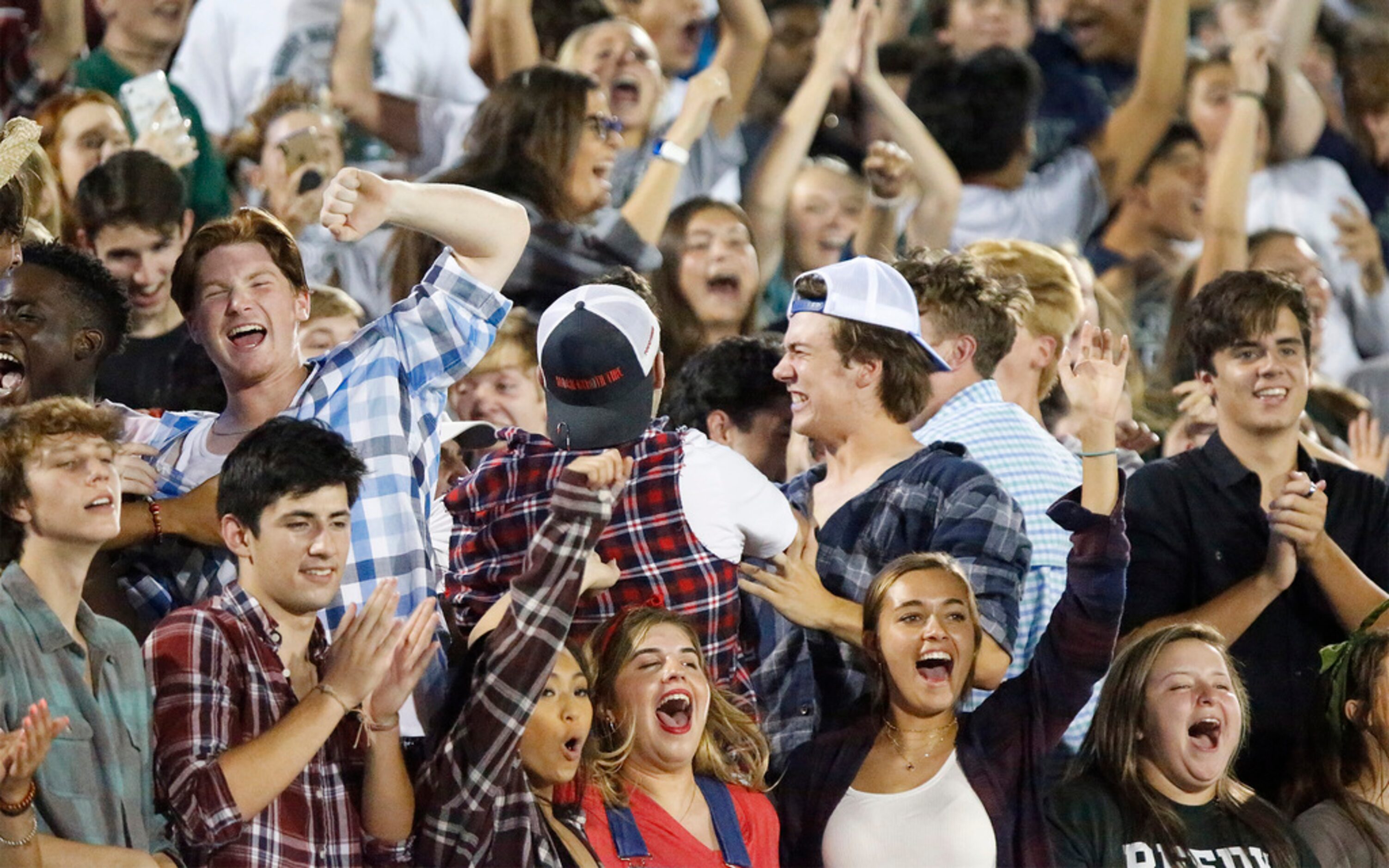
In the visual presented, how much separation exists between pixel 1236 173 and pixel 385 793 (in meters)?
4.29

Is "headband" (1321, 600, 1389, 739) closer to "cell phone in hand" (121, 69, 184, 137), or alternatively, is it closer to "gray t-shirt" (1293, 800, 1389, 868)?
"gray t-shirt" (1293, 800, 1389, 868)

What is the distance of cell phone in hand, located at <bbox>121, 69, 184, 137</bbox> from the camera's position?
17.1 ft

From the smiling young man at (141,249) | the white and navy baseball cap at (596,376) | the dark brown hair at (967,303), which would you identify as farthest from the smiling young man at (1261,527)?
the smiling young man at (141,249)

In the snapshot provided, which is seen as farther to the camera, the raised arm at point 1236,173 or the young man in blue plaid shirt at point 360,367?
the raised arm at point 1236,173

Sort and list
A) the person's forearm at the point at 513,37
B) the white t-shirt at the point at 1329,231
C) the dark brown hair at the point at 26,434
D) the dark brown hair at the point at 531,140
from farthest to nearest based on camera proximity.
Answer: the white t-shirt at the point at 1329,231, the person's forearm at the point at 513,37, the dark brown hair at the point at 531,140, the dark brown hair at the point at 26,434

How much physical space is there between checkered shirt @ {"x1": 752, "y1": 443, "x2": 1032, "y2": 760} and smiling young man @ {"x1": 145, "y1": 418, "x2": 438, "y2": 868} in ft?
2.58

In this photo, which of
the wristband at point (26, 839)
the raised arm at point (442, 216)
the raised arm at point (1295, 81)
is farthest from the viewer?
the raised arm at point (1295, 81)

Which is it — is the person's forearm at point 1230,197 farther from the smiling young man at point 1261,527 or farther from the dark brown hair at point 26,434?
the dark brown hair at point 26,434

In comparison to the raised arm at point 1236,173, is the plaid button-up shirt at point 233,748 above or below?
below

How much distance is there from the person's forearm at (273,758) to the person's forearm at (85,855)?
0.17 m

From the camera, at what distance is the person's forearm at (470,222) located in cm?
349

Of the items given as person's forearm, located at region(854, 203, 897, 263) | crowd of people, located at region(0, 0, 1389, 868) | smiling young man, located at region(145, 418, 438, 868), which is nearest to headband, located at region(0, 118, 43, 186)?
crowd of people, located at region(0, 0, 1389, 868)

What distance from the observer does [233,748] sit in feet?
10.1

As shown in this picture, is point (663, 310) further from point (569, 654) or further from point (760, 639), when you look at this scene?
point (569, 654)
